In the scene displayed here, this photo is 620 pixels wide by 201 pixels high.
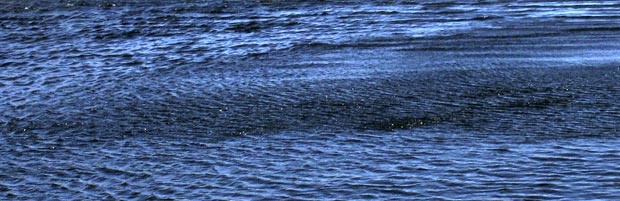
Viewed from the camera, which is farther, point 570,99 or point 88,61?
point 88,61

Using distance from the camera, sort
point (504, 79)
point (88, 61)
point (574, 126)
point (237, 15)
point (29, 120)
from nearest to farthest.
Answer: point (574, 126) → point (29, 120) → point (504, 79) → point (88, 61) → point (237, 15)

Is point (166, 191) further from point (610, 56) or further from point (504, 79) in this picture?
point (610, 56)

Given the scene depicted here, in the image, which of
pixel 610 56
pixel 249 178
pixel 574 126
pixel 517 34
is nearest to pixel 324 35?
pixel 517 34

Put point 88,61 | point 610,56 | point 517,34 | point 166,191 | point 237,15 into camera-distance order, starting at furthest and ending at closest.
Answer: point 237,15 < point 517,34 < point 88,61 < point 610,56 < point 166,191

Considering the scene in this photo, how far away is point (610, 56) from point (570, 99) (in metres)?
2.37

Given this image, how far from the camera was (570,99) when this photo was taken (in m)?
10.0

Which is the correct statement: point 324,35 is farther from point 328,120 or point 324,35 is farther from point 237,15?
point 328,120

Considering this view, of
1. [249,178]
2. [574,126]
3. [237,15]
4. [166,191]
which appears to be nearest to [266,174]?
[249,178]

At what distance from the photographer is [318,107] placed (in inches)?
395

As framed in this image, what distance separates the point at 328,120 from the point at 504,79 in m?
2.32

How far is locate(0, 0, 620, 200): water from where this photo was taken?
307 inches

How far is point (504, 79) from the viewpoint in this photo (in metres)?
11.0

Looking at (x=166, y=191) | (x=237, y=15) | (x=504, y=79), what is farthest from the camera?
(x=237, y=15)

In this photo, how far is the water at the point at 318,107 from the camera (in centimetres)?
779
